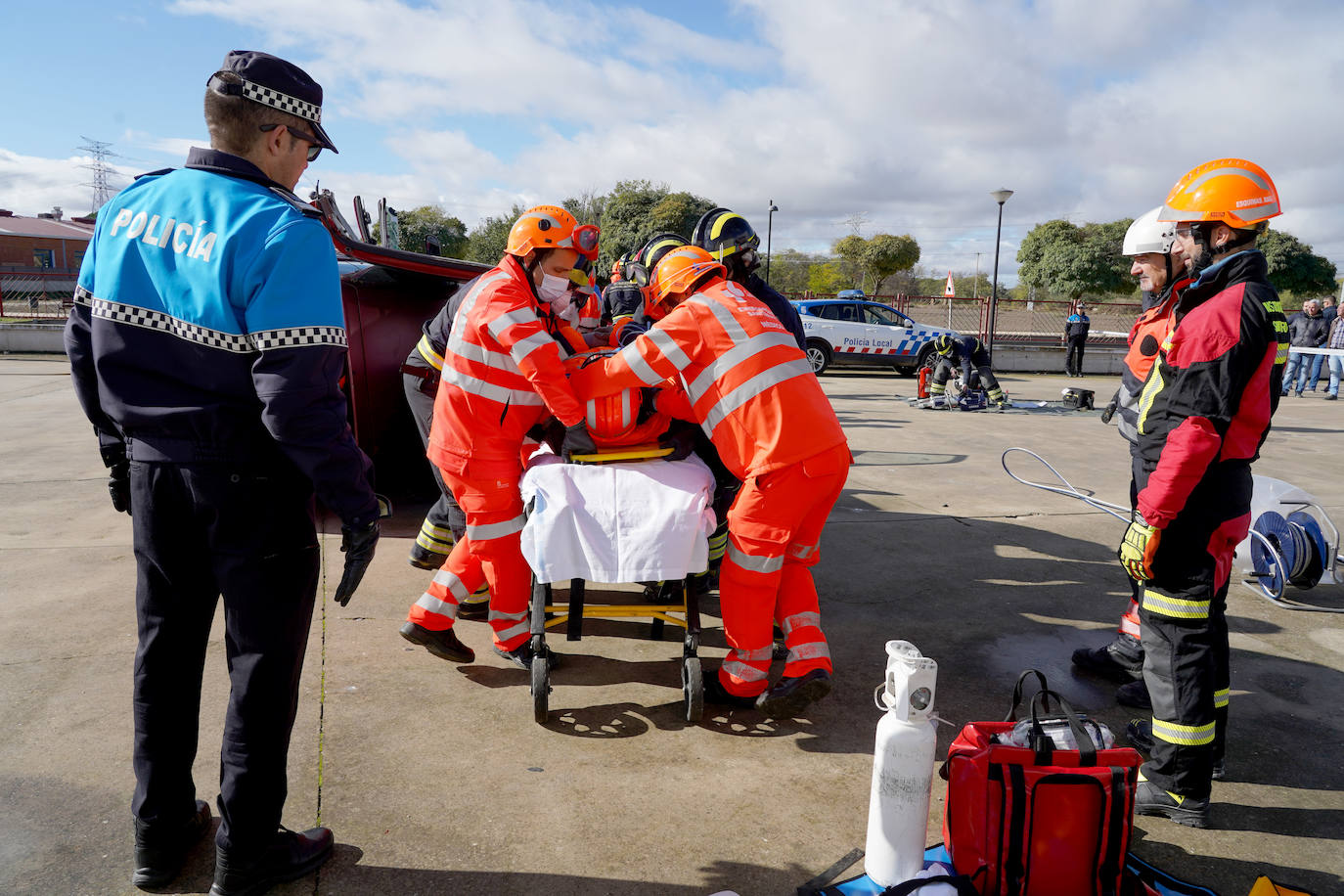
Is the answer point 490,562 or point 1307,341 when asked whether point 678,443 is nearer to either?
point 490,562

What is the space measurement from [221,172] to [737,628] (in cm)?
224

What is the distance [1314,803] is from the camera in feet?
8.98

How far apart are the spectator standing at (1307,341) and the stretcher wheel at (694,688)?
17359mm

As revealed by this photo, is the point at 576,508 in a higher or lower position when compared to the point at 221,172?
lower

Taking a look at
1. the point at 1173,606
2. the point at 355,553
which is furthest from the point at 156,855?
the point at 1173,606

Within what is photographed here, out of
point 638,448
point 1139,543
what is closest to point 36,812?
point 638,448

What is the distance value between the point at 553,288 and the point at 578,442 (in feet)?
2.33

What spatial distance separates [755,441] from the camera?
3127mm

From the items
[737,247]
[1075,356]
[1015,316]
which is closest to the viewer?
[737,247]

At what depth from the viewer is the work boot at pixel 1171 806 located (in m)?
2.59

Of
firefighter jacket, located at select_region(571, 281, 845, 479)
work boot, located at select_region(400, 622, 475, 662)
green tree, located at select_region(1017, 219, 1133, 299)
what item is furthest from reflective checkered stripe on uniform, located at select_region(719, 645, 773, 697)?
green tree, located at select_region(1017, 219, 1133, 299)

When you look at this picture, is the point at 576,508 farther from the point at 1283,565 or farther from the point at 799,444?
the point at 1283,565

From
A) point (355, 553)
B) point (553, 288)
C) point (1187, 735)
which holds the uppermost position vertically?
point (553, 288)

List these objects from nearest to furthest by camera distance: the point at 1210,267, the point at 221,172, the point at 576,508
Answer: the point at 221,172
the point at 1210,267
the point at 576,508
